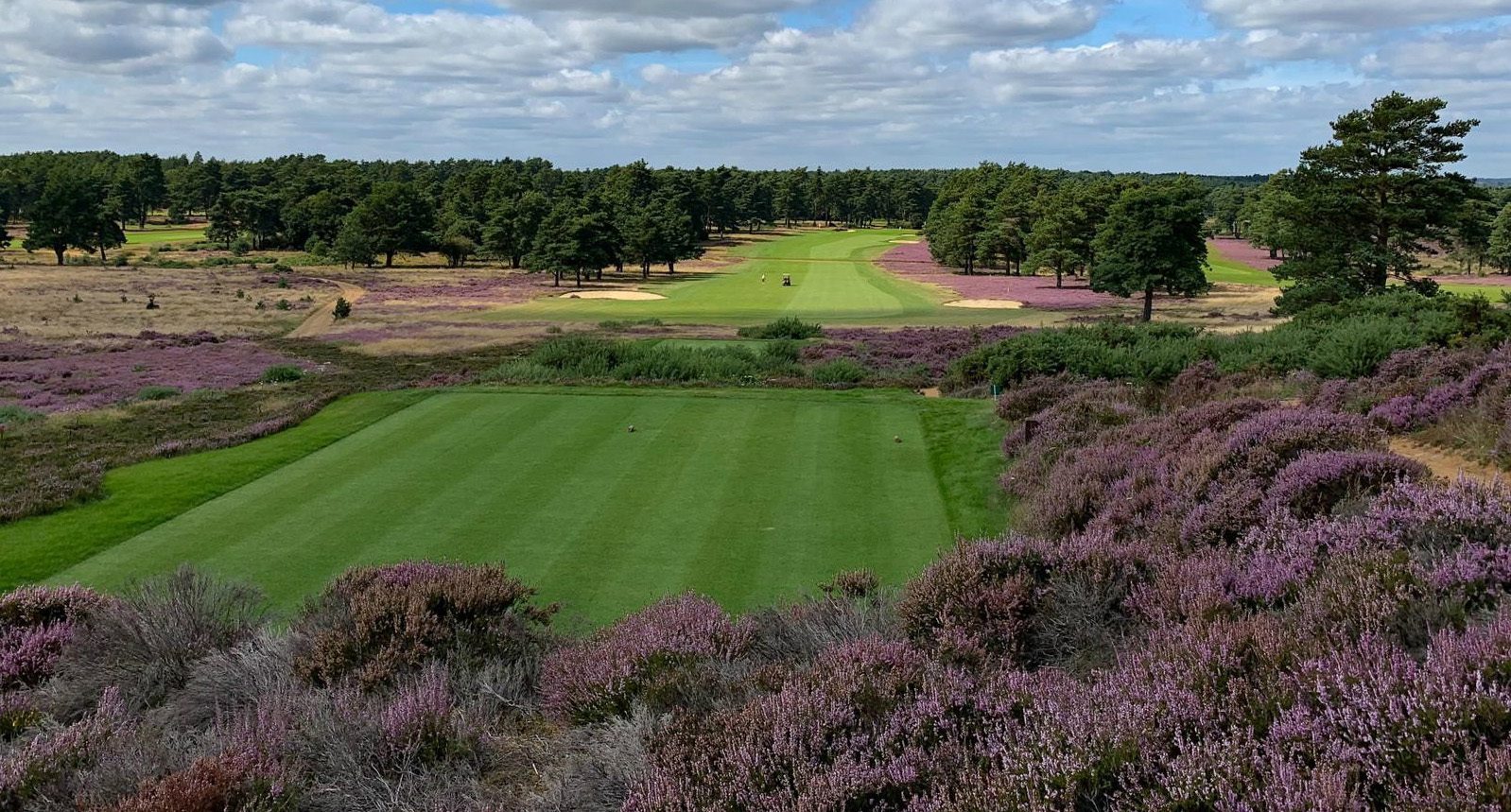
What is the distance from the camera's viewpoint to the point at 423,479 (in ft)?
52.0

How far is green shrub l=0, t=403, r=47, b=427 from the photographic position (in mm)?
24248

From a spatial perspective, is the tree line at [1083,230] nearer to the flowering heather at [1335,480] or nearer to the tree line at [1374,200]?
the tree line at [1374,200]

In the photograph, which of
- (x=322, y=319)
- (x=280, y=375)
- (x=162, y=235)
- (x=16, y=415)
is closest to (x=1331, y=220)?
(x=280, y=375)

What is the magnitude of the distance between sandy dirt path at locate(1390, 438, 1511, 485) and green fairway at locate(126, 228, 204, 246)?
139 m

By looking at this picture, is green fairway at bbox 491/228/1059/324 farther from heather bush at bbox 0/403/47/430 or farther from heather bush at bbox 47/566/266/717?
heather bush at bbox 47/566/266/717

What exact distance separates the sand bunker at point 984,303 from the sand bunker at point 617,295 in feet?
76.7

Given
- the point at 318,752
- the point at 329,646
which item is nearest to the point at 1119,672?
the point at 318,752

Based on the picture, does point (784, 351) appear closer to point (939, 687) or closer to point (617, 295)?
point (939, 687)

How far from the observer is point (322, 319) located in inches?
2386

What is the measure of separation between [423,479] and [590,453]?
10.2ft

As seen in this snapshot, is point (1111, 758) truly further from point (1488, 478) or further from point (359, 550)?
point (359, 550)

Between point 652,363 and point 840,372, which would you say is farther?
point 652,363

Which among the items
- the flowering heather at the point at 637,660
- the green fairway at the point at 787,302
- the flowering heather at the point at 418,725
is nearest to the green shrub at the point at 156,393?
the flowering heather at the point at 637,660

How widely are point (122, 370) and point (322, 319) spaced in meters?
25.0
